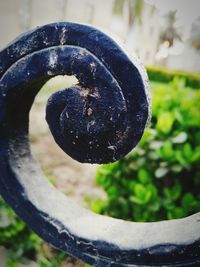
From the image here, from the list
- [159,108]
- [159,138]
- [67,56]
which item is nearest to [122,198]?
[159,138]

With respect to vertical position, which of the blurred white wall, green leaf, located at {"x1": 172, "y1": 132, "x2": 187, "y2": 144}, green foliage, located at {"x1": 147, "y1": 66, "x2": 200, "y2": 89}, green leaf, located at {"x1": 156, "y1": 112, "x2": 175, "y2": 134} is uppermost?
the blurred white wall

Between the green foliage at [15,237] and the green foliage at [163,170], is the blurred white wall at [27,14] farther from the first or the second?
the green foliage at [15,237]

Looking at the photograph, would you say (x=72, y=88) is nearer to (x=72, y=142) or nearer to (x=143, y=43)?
(x=72, y=142)

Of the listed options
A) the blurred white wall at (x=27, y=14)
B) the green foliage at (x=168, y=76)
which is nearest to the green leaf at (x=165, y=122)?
the blurred white wall at (x=27, y=14)

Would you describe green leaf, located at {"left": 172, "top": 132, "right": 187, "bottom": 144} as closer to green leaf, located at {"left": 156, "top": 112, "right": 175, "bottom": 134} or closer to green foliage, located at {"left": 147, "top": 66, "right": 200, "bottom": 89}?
green leaf, located at {"left": 156, "top": 112, "right": 175, "bottom": 134}

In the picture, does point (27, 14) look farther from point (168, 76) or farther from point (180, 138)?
→ point (180, 138)

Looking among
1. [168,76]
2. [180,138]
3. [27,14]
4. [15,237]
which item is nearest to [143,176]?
[180,138]

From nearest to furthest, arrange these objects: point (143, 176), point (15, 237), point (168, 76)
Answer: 1. point (143, 176)
2. point (15, 237)
3. point (168, 76)

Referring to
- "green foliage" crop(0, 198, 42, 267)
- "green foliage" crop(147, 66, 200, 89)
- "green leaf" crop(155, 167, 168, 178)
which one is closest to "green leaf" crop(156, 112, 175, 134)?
"green leaf" crop(155, 167, 168, 178)
